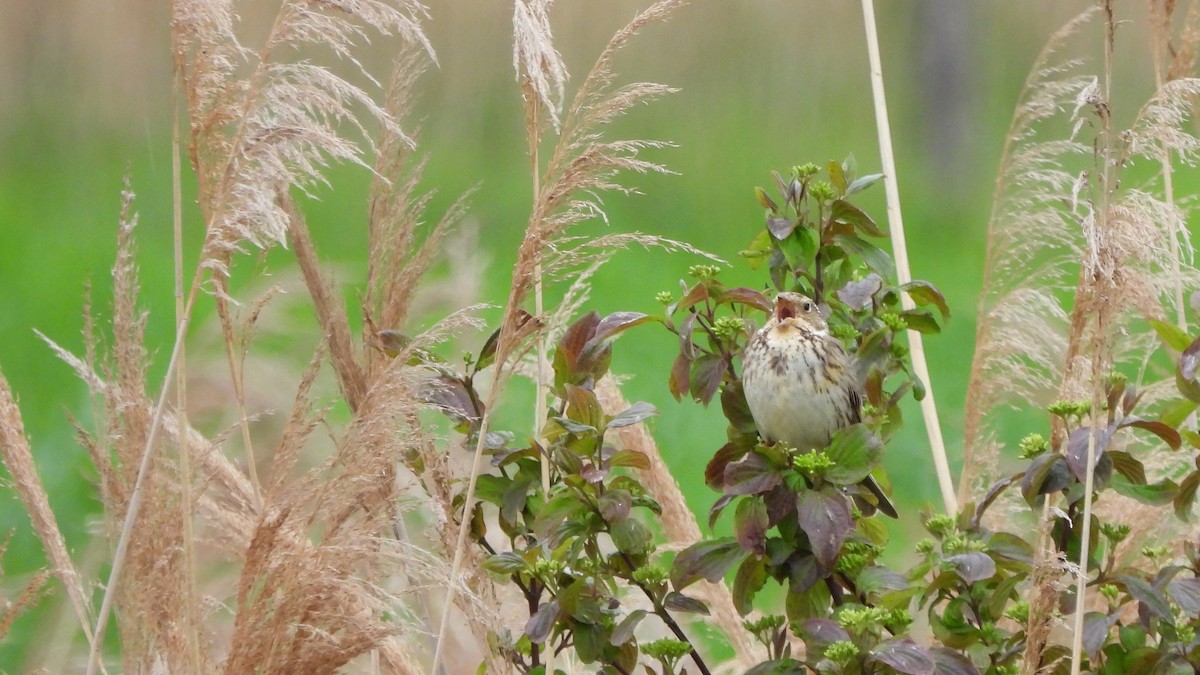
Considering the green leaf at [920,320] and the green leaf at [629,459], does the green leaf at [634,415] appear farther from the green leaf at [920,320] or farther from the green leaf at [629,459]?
the green leaf at [920,320]

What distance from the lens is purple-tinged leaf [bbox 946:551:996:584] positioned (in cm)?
82

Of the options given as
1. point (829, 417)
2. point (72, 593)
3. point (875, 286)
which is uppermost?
point (875, 286)

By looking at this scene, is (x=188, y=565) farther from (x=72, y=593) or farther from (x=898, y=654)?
(x=898, y=654)

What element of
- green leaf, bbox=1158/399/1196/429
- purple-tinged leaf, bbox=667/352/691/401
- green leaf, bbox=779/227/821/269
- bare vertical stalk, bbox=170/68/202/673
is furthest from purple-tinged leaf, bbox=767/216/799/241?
bare vertical stalk, bbox=170/68/202/673

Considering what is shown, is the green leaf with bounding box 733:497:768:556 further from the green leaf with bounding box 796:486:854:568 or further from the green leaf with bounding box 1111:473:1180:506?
the green leaf with bounding box 1111:473:1180:506

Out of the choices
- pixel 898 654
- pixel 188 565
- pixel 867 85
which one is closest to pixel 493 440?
pixel 188 565

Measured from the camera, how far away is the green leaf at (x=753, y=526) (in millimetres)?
860

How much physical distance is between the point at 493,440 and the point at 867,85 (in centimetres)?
237

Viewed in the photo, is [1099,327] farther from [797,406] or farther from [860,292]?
[797,406]

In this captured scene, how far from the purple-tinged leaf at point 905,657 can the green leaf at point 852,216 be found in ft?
1.06

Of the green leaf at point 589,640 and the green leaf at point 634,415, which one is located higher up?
Answer: the green leaf at point 634,415

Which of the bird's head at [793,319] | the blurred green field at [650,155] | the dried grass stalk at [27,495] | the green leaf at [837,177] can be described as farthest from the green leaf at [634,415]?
the blurred green field at [650,155]

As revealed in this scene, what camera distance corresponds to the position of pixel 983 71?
3.23 m

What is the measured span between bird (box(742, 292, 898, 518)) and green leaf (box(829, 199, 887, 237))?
0.15m
